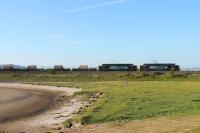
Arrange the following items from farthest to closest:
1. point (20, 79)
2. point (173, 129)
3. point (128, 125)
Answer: point (20, 79)
point (128, 125)
point (173, 129)

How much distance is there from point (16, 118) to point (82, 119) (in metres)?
7.93

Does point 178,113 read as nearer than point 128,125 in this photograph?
No

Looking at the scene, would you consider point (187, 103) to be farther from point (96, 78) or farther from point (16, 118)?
point (96, 78)

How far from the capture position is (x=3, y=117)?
34312 millimetres

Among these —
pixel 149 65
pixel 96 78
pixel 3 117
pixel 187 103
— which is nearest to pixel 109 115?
pixel 187 103

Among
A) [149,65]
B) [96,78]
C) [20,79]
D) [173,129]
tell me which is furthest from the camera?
[149,65]

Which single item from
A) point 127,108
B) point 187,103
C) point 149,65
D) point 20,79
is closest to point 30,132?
point 127,108

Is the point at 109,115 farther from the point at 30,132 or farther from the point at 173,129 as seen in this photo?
the point at 173,129

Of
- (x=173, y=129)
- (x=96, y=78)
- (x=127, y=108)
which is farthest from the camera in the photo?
(x=96, y=78)

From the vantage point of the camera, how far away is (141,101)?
36.0 m

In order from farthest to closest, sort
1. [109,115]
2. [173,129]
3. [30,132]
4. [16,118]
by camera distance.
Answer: [16,118] → [109,115] → [30,132] → [173,129]

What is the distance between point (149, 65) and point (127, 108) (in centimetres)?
10407

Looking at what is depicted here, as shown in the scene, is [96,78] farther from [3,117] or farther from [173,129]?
[173,129]

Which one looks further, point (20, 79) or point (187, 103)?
point (20, 79)
